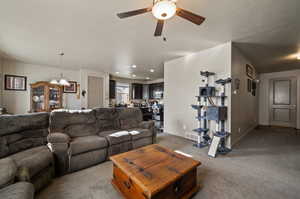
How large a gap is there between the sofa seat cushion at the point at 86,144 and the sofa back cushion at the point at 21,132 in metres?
0.57

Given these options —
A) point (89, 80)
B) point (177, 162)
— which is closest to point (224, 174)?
point (177, 162)

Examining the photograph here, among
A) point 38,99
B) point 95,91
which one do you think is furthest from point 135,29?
point 38,99

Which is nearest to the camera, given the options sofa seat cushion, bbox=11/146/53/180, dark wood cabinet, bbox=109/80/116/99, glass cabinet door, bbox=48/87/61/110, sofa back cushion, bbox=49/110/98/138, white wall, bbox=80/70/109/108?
sofa seat cushion, bbox=11/146/53/180

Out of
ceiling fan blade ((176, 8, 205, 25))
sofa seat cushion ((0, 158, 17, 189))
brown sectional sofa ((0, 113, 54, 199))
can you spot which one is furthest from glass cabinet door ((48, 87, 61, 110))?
ceiling fan blade ((176, 8, 205, 25))

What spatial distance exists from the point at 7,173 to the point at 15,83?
5071 mm

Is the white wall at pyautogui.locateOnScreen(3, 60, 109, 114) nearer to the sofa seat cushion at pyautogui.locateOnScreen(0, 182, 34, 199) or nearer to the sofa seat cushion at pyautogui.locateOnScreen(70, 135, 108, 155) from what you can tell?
the sofa seat cushion at pyautogui.locateOnScreen(70, 135, 108, 155)

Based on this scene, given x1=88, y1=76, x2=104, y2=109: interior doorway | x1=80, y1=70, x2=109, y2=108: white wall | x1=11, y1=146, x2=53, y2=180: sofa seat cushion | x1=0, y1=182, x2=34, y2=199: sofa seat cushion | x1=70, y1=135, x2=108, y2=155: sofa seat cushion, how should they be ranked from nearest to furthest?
x1=0, y1=182, x2=34, y2=199: sofa seat cushion, x1=11, y1=146, x2=53, y2=180: sofa seat cushion, x1=70, y1=135, x2=108, y2=155: sofa seat cushion, x1=80, y1=70, x2=109, y2=108: white wall, x1=88, y1=76, x2=104, y2=109: interior doorway

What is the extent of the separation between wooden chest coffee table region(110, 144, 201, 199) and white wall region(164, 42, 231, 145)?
7.08ft

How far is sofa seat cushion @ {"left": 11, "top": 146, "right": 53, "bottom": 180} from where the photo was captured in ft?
4.81

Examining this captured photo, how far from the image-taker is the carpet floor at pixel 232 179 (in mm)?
1669

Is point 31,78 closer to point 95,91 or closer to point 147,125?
point 95,91

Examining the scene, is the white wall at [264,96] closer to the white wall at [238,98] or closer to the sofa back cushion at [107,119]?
the white wall at [238,98]

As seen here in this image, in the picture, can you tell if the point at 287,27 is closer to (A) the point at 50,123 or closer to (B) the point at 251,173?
(B) the point at 251,173

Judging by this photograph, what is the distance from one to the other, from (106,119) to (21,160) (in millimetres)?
1696
